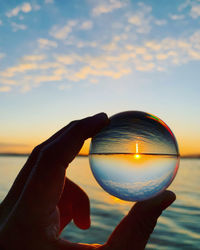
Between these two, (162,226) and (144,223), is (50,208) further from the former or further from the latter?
(162,226)

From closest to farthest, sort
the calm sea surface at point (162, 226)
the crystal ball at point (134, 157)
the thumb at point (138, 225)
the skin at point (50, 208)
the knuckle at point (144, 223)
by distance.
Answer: the skin at point (50, 208)
the thumb at point (138, 225)
the knuckle at point (144, 223)
the crystal ball at point (134, 157)
the calm sea surface at point (162, 226)

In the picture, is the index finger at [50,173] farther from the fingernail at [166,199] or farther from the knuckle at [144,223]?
the fingernail at [166,199]

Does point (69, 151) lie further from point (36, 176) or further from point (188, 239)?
point (188, 239)

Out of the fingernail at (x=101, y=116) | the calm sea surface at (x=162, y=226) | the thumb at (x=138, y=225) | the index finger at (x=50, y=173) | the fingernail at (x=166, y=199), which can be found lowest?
the calm sea surface at (x=162, y=226)

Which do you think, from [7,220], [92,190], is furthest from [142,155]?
[92,190]

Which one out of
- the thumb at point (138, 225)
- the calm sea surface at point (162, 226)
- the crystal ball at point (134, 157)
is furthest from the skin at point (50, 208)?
the calm sea surface at point (162, 226)

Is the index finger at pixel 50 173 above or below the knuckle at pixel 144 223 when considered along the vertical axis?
above

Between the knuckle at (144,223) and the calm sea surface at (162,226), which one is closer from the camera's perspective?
the knuckle at (144,223)
